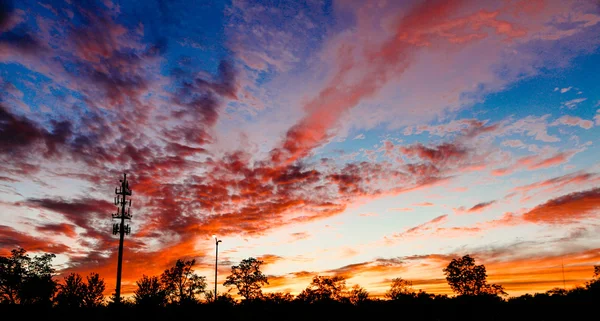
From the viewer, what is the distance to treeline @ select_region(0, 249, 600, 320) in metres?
38.1

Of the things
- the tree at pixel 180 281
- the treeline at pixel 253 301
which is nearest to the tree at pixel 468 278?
the treeline at pixel 253 301

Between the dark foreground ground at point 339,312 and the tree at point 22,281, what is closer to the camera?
the dark foreground ground at point 339,312

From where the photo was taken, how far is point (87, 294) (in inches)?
2660

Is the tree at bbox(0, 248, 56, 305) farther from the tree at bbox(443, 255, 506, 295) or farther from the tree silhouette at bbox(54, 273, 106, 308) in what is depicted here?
the tree at bbox(443, 255, 506, 295)

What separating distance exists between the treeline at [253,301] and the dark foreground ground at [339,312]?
0.08 metres

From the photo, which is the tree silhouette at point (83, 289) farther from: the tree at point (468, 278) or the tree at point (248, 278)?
the tree at point (468, 278)

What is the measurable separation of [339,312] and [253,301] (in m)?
12.9

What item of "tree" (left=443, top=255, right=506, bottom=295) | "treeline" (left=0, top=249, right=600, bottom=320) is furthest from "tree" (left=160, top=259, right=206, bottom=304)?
"tree" (left=443, top=255, right=506, bottom=295)

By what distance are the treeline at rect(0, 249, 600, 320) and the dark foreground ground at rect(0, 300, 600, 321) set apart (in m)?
0.08

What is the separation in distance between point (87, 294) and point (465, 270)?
74.3m

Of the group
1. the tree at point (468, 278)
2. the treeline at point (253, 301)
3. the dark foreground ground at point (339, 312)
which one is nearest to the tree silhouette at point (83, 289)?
the treeline at point (253, 301)

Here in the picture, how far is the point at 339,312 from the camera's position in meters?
55.2

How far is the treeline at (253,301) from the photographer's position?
38147 mm

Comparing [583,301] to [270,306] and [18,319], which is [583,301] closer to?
[270,306]
